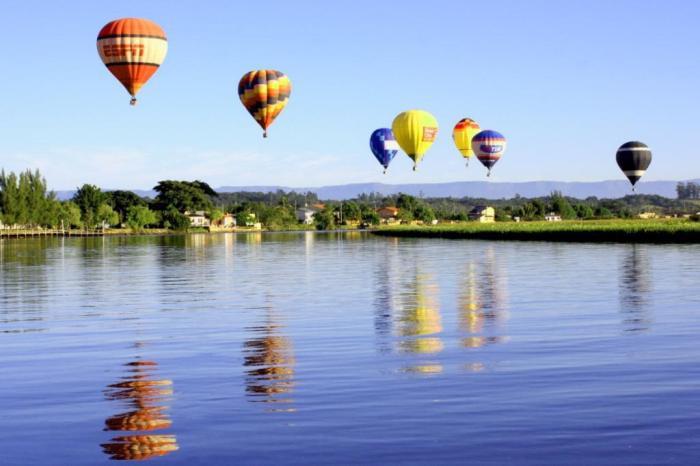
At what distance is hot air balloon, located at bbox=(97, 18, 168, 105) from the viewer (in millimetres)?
64000

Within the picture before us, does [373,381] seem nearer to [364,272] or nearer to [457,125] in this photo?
[364,272]

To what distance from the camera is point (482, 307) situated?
98.2 ft

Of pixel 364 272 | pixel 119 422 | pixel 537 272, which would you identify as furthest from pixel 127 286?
pixel 119 422

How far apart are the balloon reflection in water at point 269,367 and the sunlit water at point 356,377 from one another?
7cm

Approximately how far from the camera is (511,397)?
14375mm

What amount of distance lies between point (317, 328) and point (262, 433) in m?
12.4

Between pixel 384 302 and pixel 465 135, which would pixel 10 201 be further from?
pixel 384 302

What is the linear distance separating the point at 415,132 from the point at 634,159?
2491cm

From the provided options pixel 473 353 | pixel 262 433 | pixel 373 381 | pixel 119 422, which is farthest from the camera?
pixel 473 353

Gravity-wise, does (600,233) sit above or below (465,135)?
below

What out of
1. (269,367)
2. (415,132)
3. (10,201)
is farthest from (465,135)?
(269,367)

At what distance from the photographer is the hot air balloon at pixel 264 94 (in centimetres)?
8344

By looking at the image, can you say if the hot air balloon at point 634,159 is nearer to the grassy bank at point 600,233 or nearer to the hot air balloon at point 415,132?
the grassy bank at point 600,233

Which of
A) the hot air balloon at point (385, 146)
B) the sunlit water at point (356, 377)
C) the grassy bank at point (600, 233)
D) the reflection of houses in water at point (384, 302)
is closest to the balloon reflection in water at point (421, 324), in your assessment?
the sunlit water at point (356, 377)
